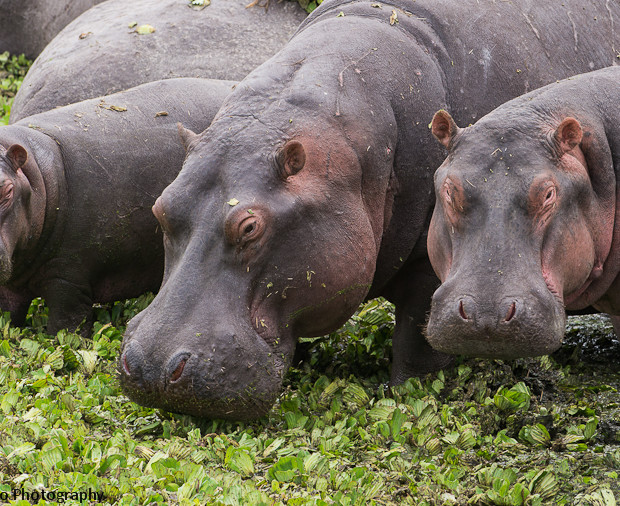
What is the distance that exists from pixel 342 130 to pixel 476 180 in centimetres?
97

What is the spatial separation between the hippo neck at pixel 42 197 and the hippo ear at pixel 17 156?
9 cm

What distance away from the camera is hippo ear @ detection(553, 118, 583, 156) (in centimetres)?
447

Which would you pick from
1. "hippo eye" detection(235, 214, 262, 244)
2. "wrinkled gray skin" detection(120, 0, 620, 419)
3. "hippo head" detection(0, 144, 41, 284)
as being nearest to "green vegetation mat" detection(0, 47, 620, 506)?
"wrinkled gray skin" detection(120, 0, 620, 419)

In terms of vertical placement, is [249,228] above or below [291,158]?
below

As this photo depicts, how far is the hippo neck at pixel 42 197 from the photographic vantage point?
654 cm

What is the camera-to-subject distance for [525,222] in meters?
4.38

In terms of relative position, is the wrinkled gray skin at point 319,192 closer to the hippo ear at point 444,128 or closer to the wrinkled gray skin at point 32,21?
the hippo ear at point 444,128

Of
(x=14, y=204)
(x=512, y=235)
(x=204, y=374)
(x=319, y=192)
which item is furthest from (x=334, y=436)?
(x=14, y=204)

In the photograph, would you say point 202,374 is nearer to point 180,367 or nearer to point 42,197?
point 180,367

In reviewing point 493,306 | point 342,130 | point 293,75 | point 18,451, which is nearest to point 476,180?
point 493,306

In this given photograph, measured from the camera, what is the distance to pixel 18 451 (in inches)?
174

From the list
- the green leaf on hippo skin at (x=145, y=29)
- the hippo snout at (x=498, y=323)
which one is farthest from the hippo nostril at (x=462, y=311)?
the green leaf on hippo skin at (x=145, y=29)

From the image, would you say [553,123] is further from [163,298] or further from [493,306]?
[163,298]

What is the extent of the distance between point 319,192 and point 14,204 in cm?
227
